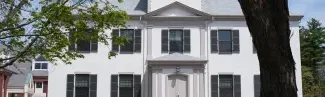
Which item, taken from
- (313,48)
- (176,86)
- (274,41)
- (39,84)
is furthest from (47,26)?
(39,84)

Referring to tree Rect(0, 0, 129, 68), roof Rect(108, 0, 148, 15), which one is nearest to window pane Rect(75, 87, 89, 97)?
roof Rect(108, 0, 148, 15)

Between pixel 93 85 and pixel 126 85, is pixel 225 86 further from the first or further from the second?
pixel 93 85

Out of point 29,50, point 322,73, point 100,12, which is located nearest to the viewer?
point 29,50

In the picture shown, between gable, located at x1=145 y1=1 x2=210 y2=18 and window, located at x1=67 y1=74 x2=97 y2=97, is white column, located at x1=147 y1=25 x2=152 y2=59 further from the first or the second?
window, located at x1=67 y1=74 x2=97 y2=97

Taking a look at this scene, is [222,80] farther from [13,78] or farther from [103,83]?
[13,78]

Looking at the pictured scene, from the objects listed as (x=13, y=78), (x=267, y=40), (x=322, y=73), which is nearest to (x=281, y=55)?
(x=267, y=40)

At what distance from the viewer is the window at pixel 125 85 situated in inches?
1045

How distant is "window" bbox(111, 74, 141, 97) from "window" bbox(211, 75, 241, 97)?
4.01 m

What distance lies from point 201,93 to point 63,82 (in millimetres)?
7379

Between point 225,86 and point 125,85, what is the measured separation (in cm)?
536

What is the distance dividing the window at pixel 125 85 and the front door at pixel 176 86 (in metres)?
1.76

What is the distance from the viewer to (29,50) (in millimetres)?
13852

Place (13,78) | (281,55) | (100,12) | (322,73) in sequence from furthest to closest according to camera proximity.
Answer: (13,78), (322,73), (100,12), (281,55)

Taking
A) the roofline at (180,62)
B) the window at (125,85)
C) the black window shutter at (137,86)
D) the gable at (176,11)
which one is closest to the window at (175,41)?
the gable at (176,11)
